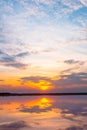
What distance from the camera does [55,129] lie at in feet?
53.9

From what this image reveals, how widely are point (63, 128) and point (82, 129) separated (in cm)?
129

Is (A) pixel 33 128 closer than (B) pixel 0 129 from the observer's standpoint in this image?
No

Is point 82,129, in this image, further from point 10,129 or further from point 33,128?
point 10,129

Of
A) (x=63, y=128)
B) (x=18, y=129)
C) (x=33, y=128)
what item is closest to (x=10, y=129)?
(x=18, y=129)

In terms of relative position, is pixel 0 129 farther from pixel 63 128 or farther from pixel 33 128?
pixel 63 128

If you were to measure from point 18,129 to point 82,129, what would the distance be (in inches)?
147

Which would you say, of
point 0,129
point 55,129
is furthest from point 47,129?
point 0,129

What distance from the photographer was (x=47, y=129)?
54.3 ft

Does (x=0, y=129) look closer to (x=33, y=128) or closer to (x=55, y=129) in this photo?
(x=33, y=128)

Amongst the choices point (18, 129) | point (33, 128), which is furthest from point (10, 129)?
point (33, 128)

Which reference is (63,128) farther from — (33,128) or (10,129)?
(10,129)

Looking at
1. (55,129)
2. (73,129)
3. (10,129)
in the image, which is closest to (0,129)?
(10,129)

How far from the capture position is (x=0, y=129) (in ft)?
52.5

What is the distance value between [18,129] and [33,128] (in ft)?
3.98
